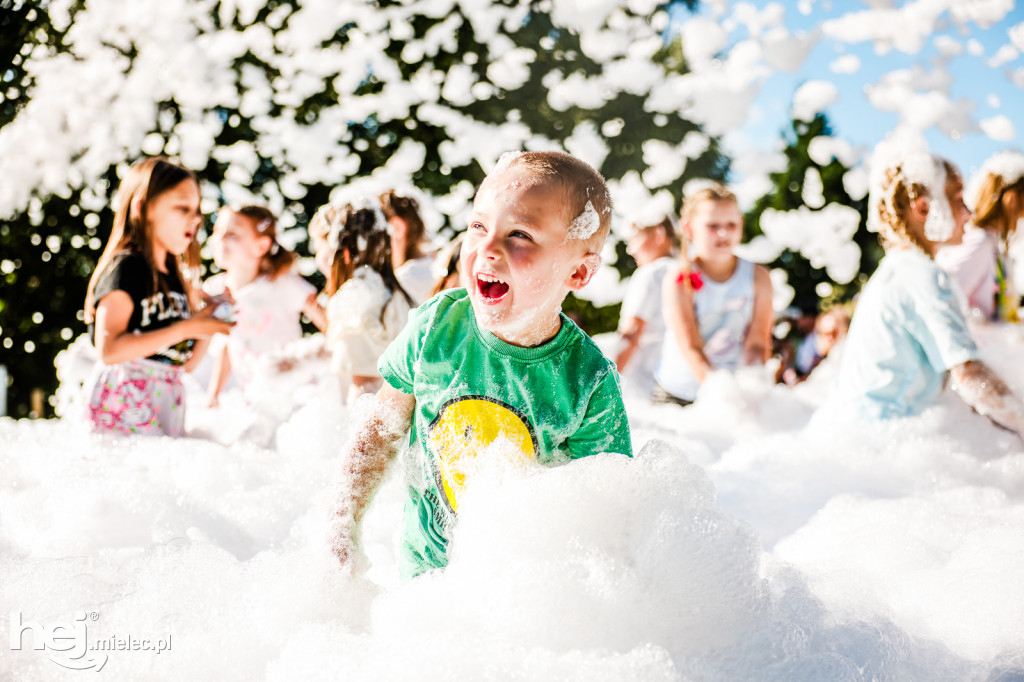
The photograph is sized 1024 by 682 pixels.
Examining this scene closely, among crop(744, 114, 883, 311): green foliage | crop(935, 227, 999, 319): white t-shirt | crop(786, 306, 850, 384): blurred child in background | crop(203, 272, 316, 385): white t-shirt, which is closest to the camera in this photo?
crop(935, 227, 999, 319): white t-shirt

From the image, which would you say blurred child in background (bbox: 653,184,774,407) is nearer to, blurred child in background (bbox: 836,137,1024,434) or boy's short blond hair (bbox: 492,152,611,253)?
blurred child in background (bbox: 836,137,1024,434)

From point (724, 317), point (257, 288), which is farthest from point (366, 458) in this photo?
point (724, 317)

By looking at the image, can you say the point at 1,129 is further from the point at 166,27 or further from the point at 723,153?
the point at 723,153

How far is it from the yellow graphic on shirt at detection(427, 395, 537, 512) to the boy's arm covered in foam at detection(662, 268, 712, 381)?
9.05 ft

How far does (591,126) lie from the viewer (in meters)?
14.1

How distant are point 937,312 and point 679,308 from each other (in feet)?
4.84

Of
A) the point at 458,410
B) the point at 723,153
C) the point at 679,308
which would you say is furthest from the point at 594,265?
the point at 723,153

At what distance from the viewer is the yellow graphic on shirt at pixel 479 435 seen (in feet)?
5.20

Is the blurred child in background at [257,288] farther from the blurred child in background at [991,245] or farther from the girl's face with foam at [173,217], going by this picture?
the blurred child in background at [991,245]

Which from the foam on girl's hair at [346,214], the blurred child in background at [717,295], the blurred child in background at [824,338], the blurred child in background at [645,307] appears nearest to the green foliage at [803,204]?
the blurred child in background at [824,338]

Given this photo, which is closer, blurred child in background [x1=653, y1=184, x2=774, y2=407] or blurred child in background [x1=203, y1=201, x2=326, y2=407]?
blurred child in background [x1=203, y1=201, x2=326, y2=407]

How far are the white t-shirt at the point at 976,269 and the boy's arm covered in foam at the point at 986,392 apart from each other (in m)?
1.34

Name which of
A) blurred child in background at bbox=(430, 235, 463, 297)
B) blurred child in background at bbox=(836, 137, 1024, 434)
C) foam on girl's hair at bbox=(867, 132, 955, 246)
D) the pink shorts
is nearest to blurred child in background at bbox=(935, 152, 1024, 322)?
blurred child in background at bbox=(836, 137, 1024, 434)

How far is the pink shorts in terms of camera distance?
9.81 feet
